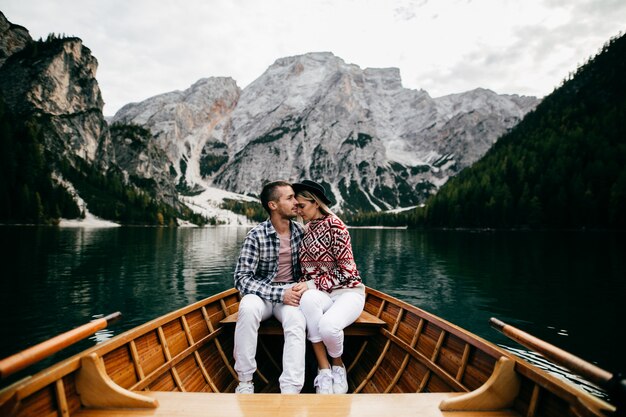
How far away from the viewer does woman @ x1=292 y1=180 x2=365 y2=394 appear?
18.9 feet

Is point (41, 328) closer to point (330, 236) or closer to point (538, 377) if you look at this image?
point (330, 236)

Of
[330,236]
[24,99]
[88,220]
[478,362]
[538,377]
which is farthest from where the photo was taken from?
[24,99]

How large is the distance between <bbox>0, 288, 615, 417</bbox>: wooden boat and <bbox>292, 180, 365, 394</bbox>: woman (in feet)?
2.86

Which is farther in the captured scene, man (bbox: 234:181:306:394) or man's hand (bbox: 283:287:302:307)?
man's hand (bbox: 283:287:302:307)

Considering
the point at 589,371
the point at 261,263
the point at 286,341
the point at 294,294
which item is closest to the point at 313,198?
the point at 261,263

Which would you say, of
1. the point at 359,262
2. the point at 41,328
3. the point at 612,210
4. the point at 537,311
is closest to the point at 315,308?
the point at 41,328

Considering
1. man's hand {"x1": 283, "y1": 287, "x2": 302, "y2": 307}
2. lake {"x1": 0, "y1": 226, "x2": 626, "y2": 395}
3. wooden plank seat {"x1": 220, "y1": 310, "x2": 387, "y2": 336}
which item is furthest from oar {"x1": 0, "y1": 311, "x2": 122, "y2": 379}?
lake {"x1": 0, "y1": 226, "x2": 626, "y2": 395}

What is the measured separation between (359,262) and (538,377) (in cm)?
3894

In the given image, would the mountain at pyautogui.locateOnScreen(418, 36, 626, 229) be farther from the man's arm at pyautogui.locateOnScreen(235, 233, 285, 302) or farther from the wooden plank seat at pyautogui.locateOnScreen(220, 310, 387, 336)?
the man's arm at pyautogui.locateOnScreen(235, 233, 285, 302)

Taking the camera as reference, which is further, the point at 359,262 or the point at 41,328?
the point at 359,262

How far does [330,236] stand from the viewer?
21.0 feet

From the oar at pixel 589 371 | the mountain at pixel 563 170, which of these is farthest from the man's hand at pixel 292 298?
the mountain at pixel 563 170

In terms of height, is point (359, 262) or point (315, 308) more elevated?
point (315, 308)

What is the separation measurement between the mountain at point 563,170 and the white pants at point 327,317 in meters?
107
